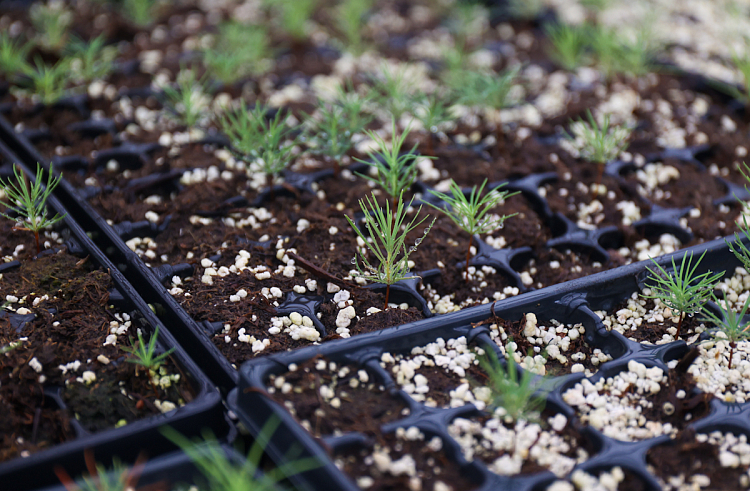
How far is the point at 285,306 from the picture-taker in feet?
5.21

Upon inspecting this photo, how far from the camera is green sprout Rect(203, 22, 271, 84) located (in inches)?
100

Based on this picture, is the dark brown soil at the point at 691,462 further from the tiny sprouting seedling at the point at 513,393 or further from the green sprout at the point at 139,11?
the green sprout at the point at 139,11

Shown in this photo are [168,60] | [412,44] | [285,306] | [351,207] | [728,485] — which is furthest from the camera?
[412,44]

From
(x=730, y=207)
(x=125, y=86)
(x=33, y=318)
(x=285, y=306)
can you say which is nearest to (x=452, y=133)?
(x=730, y=207)

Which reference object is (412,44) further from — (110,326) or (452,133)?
(110,326)

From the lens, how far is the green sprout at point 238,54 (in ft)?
8.36

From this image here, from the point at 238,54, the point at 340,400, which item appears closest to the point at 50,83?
the point at 238,54

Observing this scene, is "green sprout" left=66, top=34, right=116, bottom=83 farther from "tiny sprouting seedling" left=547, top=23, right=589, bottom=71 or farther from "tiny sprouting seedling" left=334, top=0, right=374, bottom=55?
"tiny sprouting seedling" left=547, top=23, right=589, bottom=71

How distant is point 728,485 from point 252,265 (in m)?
1.14

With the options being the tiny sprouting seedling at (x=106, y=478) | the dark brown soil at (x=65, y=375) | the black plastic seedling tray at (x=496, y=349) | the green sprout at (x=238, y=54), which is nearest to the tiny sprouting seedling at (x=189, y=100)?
the green sprout at (x=238, y=54)

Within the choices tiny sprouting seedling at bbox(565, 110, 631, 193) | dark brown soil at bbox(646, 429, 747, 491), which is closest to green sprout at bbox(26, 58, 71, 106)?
tiny sprouting seedling at bbox(565, 110, 631, 193)

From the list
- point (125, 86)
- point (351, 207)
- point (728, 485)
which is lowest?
point (728, 485)

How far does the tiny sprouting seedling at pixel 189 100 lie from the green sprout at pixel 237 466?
1.27m

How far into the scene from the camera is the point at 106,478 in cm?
104
